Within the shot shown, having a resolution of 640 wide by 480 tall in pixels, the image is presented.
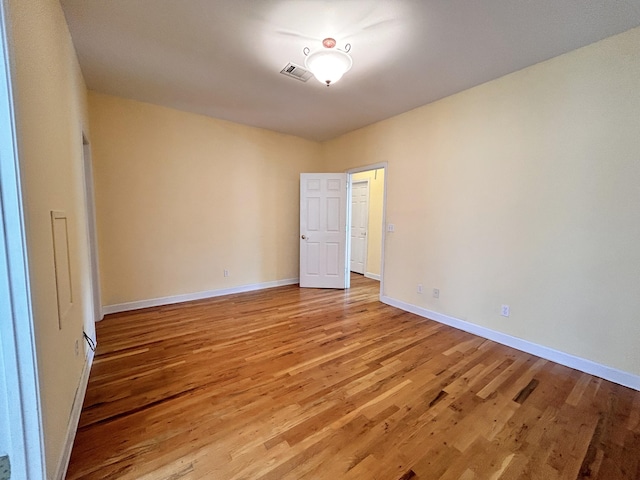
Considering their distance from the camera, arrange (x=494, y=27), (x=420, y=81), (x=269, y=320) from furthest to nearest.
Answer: (x=269, y=320), (x=420, y=81), (x=494, y=27)

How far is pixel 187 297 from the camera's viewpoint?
3744 mm

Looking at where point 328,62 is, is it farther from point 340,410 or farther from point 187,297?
point 187,297

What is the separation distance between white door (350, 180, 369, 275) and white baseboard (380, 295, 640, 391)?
242cm

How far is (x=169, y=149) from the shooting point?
347 centimetres

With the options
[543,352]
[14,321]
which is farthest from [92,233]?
[543,352]

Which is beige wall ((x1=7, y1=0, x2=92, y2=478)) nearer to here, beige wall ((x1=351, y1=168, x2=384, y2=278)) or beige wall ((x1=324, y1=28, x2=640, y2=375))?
beige wall ((x1=324, y1=28, x2=640, y2=375))

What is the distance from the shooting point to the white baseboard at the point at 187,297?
10.7 feet

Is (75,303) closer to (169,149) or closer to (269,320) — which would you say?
(269,320)

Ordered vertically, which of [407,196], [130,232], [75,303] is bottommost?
[75,303]

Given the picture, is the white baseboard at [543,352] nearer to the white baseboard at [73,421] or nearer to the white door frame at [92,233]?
the white baseboard at [73,421]

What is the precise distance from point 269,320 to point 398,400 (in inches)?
69.6

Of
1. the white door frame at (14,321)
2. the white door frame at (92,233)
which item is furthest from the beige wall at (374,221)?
the white door frame at (14,321)

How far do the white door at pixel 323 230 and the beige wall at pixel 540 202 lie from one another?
4.43ft

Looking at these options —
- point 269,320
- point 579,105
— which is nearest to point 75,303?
point 269,320
